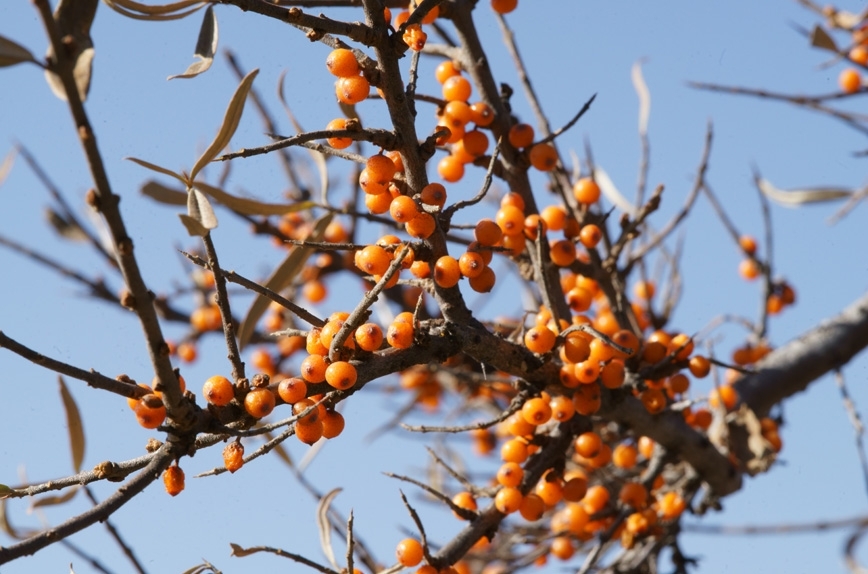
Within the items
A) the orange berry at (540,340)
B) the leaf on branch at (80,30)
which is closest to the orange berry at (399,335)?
the orange berry at (540,340)

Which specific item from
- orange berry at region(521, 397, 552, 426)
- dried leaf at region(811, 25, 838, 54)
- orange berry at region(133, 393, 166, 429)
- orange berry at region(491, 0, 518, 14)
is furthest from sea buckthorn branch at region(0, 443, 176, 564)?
dried leaf at region(811, 25, 838, 54)

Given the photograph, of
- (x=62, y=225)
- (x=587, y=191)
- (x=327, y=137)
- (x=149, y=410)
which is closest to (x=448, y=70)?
(x=587, y=191)

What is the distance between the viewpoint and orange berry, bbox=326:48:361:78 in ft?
5.16

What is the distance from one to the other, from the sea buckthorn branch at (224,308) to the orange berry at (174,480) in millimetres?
189

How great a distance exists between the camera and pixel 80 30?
3.98 feet

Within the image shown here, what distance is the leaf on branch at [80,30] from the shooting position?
113 centimetres

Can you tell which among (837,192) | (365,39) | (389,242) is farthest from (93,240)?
(837,192)

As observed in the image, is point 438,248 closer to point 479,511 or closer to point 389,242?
point 389,242

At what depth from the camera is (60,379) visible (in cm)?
189

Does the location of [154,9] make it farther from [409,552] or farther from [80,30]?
[409,552]

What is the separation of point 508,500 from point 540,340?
0.51 metres

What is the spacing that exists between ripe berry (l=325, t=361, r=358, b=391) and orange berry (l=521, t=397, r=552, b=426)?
0.72 m

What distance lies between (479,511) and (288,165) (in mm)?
2229

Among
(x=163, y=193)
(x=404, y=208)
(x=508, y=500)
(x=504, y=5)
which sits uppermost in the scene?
(x=504, y=5)
